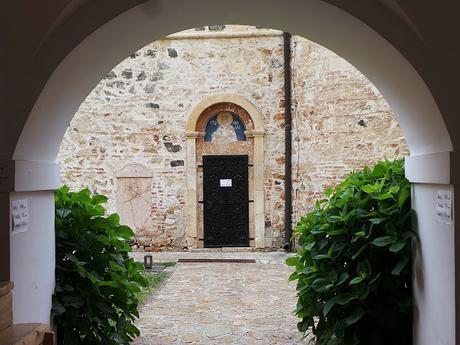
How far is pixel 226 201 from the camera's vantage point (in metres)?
10.8

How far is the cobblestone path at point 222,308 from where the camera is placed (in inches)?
187

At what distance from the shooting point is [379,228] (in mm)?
3389

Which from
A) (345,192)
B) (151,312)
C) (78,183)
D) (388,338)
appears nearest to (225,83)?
(78,183)

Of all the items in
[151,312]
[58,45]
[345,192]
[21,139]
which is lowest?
[151,312]

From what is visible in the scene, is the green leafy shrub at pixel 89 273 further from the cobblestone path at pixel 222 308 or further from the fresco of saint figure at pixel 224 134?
the fresco of saint figure at pixel 224 134

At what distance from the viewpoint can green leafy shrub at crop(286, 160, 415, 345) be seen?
3273mm

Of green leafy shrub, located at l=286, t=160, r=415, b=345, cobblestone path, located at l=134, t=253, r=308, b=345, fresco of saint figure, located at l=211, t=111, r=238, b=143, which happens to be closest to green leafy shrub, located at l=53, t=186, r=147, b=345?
cobblestone path, located at l=134, t=253, r=308, b=345

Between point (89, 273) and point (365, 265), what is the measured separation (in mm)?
1745

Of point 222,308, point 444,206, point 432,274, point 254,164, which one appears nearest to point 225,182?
point 254,164

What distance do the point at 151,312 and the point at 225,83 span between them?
6.12m

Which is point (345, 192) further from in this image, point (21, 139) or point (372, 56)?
point (21, 139)

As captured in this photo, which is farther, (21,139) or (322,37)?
(322,37)

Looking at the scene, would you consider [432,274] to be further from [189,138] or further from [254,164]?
[189,138]

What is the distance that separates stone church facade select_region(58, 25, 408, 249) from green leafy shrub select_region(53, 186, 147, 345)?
698cm
